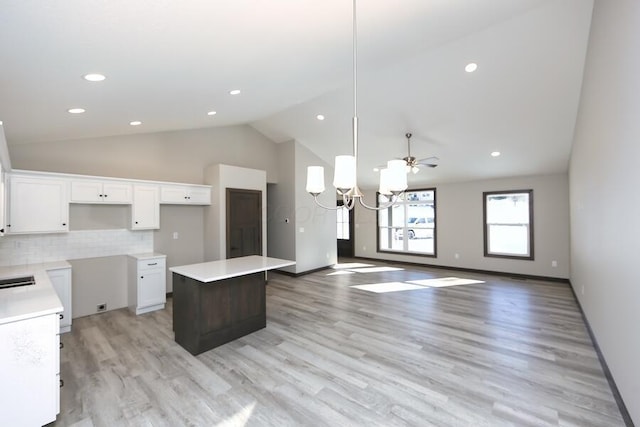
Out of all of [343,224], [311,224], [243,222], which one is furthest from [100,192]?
[343,224]

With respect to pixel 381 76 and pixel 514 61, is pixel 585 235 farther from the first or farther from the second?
pixel 381 76

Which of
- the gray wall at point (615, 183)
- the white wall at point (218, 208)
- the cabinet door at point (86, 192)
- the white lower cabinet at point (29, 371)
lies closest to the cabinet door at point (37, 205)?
the cabinet door at point (86, 192)

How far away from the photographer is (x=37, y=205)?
11.7 ft

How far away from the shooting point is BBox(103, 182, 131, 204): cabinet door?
4.13 m

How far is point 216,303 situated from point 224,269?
0.39 meters

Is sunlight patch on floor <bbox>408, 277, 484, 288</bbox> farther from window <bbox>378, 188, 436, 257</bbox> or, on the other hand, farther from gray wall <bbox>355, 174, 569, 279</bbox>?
window <bbox>378, 188, 436, 257</bbox>

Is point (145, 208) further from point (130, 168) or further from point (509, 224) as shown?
point (509, 224)

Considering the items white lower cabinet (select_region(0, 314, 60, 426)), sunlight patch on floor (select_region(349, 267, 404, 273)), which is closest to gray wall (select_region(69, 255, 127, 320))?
white lower cabinet (select_region(0, 314, 60, 426))

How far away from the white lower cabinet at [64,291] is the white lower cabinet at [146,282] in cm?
77

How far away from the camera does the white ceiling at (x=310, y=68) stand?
1646mm

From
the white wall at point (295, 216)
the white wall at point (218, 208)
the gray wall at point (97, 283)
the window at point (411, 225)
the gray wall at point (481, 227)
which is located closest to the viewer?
the gray wall at point (97, 283)

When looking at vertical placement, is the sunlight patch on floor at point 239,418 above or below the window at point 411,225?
below

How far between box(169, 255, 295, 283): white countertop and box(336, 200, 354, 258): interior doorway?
5.93 m

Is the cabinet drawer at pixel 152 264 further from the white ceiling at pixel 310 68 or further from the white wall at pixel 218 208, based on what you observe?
the white ceiling at pixel 310 68
